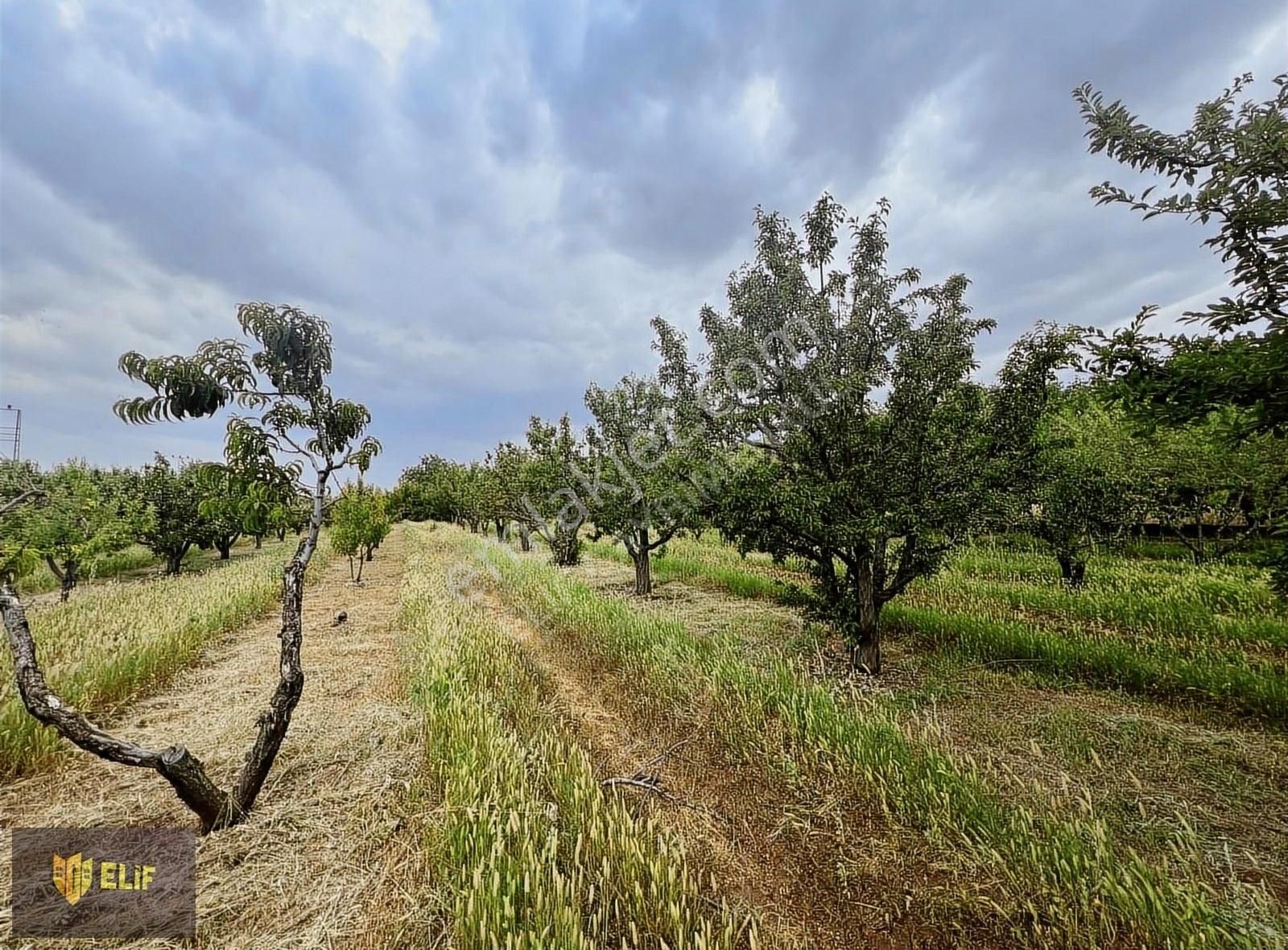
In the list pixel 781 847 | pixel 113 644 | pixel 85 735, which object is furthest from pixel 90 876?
pixel 113 644

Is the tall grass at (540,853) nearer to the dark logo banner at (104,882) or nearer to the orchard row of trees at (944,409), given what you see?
the dark logo banner at (104,882)

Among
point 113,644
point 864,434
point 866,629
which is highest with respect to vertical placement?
point 864,434

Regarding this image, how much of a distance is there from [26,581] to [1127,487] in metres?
36.8

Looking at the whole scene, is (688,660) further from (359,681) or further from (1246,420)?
(1246,420)

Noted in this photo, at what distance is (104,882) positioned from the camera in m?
3.01

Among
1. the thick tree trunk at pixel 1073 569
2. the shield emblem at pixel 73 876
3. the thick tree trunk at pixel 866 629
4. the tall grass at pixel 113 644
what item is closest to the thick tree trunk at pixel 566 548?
the tall grass at pixel 113 644

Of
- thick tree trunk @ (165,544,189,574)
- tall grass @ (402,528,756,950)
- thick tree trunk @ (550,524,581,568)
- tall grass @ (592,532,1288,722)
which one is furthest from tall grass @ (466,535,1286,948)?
thick tree trunk @ (165,544,189,574)

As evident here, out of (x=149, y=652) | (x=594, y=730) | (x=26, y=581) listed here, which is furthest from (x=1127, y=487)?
(x=26, y=581)

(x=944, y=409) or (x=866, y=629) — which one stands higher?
(x=944, y=409)

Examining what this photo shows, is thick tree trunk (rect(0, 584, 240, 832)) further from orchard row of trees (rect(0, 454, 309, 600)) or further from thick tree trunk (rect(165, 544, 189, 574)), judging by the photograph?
thick tree trunk (rect(165, 544, 189, 574))

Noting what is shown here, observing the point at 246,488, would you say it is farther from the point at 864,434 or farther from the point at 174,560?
the point at 174,560

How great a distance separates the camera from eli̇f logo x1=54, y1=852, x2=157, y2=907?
295cm

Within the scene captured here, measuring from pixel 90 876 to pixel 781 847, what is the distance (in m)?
4.82

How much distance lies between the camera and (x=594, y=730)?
5.66 m
